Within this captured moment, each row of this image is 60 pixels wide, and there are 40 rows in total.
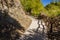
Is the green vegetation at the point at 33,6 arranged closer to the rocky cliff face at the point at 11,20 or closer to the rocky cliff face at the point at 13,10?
the rocky cliff face at the point at 13,10

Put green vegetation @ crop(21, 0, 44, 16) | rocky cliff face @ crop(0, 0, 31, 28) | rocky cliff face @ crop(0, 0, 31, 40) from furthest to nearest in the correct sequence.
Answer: green vegetation @ crop(21, 0, 44, 16)
rocky cliff face @ crop(0, 0, 31, 28)
rocky cliff face @ crop(0, 0, 31, 40)

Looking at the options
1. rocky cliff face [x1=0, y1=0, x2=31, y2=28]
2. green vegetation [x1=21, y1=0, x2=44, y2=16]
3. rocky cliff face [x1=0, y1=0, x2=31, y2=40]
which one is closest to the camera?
rocky cliff face [x1=0, y1=0, x2=31, y2=40]

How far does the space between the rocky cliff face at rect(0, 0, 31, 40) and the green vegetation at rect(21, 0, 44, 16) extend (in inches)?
159

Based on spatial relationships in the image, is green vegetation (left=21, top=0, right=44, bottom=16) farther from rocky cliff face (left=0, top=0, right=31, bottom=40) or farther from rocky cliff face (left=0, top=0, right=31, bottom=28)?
rocky cliff face (left=0, top=0, right=31, bottom=40)

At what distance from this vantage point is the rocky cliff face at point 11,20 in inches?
413

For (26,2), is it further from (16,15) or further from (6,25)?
(6,25)

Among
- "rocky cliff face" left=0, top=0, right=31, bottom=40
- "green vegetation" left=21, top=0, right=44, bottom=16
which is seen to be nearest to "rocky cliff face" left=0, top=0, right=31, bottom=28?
"rocky cliff face" left=0, top=0, right=31, bottom=40

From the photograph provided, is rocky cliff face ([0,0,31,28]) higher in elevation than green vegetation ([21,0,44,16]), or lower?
lower

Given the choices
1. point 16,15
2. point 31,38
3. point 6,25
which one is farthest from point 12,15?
point 31,38

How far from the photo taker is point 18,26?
37.1 feet

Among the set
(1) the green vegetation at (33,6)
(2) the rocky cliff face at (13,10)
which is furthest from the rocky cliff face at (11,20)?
(1) the green vegetation at (33,6)

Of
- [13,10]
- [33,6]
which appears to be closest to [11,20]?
[13,10]

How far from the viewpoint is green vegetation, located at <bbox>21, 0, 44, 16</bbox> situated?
16.9 metres

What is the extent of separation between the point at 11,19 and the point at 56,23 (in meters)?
2.76
